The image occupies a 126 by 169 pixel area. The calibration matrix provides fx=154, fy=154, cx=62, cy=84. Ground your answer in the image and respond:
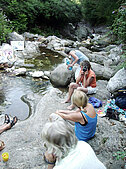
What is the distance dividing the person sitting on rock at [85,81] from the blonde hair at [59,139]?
91.4 inches

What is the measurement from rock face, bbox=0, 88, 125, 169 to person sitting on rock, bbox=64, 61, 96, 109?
84 cm

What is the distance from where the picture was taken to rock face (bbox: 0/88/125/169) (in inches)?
83.3

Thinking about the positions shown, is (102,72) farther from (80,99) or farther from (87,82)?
(80,99)

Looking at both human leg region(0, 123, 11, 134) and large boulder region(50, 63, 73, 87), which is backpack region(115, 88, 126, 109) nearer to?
large boulder region(50, 63, 73, 87)

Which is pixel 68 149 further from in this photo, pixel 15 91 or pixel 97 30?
pixel 97 30

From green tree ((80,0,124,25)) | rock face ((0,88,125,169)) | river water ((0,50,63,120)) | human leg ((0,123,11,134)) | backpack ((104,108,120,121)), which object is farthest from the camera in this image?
green tree ((80,0,124,25))

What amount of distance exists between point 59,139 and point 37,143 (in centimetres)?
143

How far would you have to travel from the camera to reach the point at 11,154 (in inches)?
89.3

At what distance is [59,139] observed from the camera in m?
1.20

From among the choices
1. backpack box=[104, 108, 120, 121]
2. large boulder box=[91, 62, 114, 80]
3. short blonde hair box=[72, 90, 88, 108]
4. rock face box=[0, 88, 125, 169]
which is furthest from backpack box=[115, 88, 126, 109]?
large boulder box=[91, 62, 114, 80]

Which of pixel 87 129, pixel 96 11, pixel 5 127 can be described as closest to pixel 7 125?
pixel 5 127

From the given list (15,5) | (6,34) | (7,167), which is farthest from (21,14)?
(7,167)

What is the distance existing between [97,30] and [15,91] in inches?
683

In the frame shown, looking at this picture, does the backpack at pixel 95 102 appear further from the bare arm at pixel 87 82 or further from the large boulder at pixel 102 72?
the large boulder at pixel 102 72
